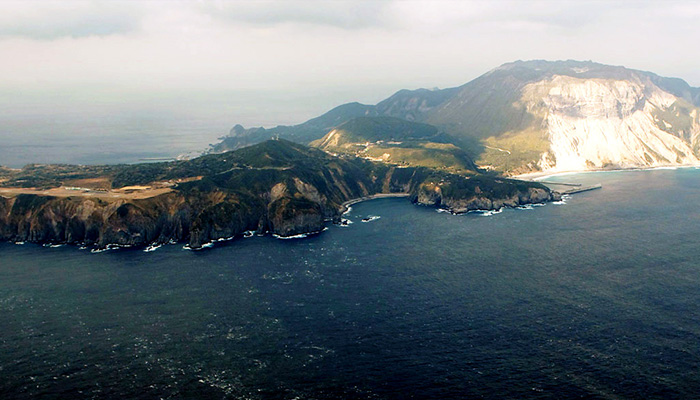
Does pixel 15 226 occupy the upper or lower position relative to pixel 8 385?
upper

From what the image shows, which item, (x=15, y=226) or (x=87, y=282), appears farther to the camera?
(x=15, y=226)

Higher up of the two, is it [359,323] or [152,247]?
[152,247]

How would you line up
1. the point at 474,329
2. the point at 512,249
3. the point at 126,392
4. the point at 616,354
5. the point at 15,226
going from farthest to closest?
the point at 15,226 → the point at 512,249 → the point at 474,329 → the point at 616,354 → the point at 126,392

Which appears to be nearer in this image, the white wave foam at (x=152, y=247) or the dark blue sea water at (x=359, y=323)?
the dark blue sea water at (x=359, y=323)

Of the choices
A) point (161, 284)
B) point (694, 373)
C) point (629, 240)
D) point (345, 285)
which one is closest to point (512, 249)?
point (629, 240)

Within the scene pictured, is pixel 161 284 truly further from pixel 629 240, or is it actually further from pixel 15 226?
pixel 629 240

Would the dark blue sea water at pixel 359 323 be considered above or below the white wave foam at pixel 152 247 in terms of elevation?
below

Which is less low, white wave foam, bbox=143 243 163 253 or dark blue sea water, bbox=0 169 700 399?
white wave foam, bbox=143 243 163 253

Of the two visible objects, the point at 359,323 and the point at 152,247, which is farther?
the point at 152,247
